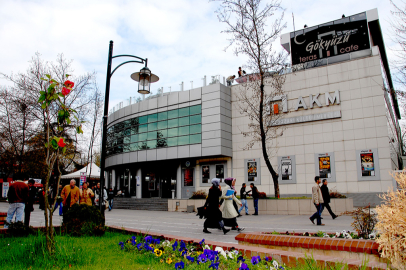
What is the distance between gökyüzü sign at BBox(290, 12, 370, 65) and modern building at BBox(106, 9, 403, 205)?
0.25 feet

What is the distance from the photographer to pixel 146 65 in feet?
34.0

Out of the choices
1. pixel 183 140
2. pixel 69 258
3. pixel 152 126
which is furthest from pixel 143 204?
pixel 69 258

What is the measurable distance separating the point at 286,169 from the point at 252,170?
10.4 feet

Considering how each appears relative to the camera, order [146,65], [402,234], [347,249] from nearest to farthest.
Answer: [402,234]
[347,249]
[146,65]

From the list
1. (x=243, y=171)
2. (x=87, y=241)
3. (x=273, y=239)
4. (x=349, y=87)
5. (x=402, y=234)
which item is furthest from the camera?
(x=243, y=171)

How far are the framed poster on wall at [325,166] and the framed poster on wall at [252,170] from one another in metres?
4.98

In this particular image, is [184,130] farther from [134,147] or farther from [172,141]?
[134,147]

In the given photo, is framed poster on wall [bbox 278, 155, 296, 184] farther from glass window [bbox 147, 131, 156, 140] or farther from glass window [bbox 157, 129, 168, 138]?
glass window [bbox 147, 131, 156, 140]

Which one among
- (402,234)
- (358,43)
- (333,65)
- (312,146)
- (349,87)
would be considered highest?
(358,43)

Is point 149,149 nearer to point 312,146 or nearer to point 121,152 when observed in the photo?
point 121,152

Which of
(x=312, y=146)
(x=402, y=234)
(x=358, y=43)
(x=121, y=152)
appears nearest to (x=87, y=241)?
(x=402, y=234)

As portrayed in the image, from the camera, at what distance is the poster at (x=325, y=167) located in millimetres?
23462

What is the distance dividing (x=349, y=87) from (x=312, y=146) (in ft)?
17.2

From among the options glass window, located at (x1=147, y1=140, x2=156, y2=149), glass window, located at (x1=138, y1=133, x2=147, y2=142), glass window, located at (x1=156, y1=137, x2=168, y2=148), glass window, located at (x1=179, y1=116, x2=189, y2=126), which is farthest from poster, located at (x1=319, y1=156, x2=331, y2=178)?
glass window, located at (x1=138, y1=133, x2=147, y2=142)
